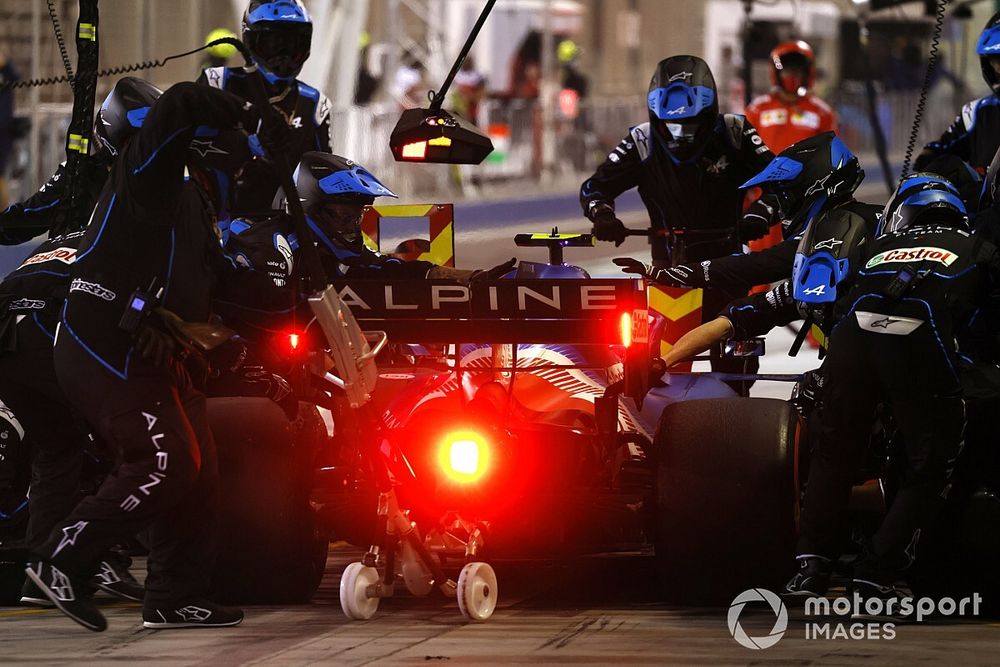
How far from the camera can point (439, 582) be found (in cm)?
750

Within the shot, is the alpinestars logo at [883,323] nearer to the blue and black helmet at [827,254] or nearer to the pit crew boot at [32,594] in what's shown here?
the blue and black helmet at [827,254]

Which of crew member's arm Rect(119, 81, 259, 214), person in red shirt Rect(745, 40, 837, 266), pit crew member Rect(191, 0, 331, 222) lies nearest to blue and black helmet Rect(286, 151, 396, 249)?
crew member's arm Rect(119, 81, 259, 214)

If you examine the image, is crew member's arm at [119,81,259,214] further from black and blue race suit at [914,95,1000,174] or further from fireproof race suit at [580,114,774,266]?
black and blue race suit at [914,95,1000,174]

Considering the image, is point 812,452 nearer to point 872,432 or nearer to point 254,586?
point 872,432

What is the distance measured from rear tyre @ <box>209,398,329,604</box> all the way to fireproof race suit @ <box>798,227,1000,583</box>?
178cm

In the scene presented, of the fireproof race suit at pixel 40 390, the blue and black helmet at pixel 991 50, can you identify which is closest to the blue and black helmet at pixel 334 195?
the fireproof race suit at pixel 40 390

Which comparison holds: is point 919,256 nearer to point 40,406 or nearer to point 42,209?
point 40,406

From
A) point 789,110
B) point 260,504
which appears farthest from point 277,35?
point 789,110

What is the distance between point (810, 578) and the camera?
745cm

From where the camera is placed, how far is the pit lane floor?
6.67 metres

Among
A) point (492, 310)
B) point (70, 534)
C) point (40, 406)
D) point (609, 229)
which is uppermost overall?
point (609, 229)

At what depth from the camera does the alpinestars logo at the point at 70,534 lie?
7.02m

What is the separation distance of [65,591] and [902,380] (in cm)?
289

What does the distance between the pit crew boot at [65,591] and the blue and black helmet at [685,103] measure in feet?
13.9
